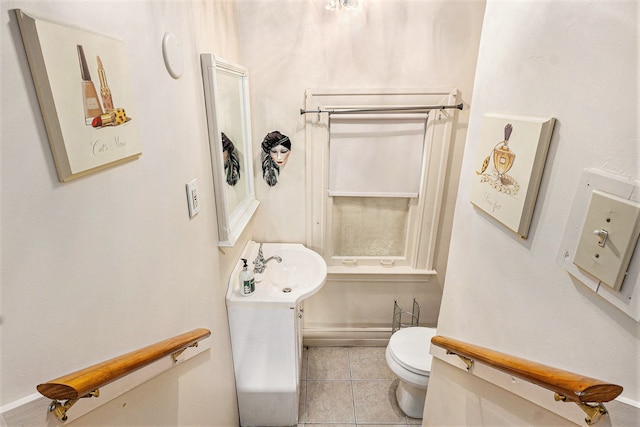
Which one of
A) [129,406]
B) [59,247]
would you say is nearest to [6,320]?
[59,247]

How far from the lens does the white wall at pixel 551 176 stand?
56cm

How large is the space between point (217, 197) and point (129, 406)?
0.84m

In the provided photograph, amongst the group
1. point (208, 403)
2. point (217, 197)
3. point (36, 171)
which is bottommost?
point (208, 403)

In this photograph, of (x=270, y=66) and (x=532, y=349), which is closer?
(x=532, y=349)

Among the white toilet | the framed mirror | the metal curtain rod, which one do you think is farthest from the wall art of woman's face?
the white toilet

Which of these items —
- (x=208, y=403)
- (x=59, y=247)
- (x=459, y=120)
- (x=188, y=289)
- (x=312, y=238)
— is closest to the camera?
(x=59, y=247)

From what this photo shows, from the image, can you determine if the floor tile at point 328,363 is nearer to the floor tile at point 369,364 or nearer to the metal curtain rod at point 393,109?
the floor tile at point 369,364

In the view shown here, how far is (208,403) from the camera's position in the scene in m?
1.42

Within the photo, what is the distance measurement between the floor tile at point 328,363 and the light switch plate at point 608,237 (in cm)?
206

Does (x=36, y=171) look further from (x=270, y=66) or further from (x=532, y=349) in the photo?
(x=270, y=66)

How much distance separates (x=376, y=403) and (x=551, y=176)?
6.38 feet

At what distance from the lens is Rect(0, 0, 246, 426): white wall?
1.70 ft

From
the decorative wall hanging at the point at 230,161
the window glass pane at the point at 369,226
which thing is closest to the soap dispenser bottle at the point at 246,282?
the decorative wall hanging at the point at 230,161

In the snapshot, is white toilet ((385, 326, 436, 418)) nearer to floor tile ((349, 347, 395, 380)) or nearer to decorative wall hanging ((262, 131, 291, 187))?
floor tile ((349, 347, 395, 380))
